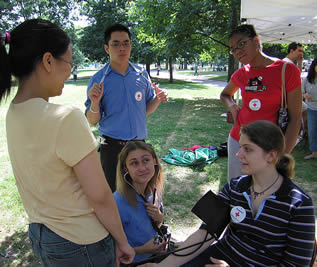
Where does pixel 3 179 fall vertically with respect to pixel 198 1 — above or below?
below

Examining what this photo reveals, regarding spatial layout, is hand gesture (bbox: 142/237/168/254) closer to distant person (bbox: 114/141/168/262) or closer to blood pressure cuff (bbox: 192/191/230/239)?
distant person (bbox: 114/141/168/262)

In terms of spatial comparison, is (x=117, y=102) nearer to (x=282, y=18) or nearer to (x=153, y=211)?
(x=153, y=211)

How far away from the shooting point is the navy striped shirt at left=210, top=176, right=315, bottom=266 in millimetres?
1424

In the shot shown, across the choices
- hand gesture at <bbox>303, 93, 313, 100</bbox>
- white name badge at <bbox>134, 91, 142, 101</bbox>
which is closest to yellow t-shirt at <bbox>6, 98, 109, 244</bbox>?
white name badge at <bbox>134, 91, 142, 101</bbox>

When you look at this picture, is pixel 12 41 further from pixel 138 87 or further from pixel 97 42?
pixel 97 42

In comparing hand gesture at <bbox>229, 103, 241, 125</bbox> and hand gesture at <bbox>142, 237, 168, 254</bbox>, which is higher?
hand gesture at <bbox>229, 103, 241, 125</bbox>

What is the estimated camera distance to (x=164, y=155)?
555cm

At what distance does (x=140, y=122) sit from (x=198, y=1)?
8.43 metres

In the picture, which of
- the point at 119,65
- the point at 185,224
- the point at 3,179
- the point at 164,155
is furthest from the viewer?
the point at 164,155

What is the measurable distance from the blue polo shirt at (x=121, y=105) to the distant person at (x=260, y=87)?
91 centimetres

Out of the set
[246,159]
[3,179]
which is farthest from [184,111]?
[246,159]

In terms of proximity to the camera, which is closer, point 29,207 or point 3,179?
point 29,207

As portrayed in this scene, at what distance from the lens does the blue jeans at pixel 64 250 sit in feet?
3.78

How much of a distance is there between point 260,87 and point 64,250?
190 centimetres
